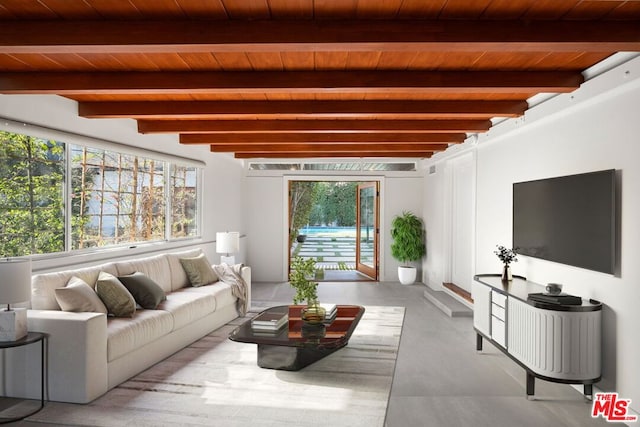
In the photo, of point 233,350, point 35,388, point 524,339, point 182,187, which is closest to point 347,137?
point 182,187

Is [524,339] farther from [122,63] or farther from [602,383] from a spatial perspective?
[122,63]

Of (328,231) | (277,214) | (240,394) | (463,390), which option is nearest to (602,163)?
(463,390)

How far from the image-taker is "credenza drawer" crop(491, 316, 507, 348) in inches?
152

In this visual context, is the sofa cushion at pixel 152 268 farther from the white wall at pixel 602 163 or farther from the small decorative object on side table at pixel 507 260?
the white wall at pixel 602 163

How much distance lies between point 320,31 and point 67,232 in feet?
10.6

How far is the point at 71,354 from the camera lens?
10.6 ft

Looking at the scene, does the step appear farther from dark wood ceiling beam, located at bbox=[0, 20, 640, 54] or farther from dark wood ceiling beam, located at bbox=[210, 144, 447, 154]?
dark wood ceiling beam, located at bbox=[0, 20, 640, 54]

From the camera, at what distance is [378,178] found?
9000 millimetres

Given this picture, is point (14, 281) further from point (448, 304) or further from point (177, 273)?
point (448, 304)

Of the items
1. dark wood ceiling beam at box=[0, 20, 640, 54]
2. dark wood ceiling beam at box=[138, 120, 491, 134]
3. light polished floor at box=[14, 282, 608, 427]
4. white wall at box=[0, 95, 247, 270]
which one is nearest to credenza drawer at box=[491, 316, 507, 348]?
light polished floor at box=[14, 282, 608, 427]

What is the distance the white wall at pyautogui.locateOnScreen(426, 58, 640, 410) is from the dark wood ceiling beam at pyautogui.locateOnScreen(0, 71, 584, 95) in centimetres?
33

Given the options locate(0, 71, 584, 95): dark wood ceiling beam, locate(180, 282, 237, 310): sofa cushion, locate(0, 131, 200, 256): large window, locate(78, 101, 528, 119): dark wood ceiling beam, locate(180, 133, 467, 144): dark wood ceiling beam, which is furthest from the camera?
locate(180, 133, 467, 144): dark wood ceiling beam

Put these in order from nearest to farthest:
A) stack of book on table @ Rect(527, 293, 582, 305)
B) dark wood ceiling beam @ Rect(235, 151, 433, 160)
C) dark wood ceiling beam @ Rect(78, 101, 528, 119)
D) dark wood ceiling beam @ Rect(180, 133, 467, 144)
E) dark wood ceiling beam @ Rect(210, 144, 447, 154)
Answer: stack of book on table @ Rect(527, 293, 582, 305) → dark wood ceiling beam @ Rect(78, 101, 528, 119) → dark wood ceiling beam @ Rect(180, 133, 467, 144) → dark wood ceiling beam @ Rect(210, 144, 447, 154) → dark wood ceiling beam @ Rect(235, 151, 433, 160)

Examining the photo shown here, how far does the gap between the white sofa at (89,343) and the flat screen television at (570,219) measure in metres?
3.37
